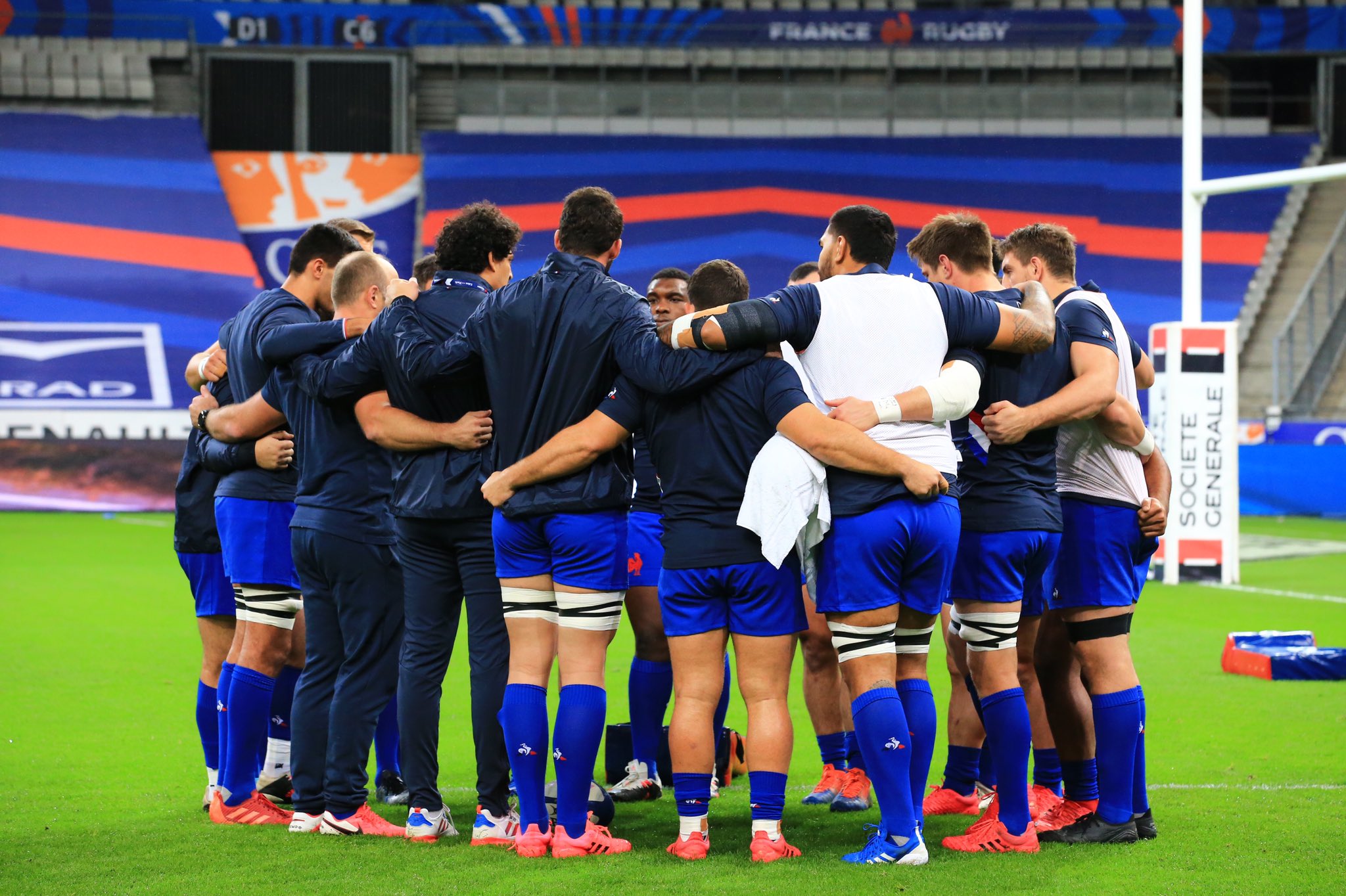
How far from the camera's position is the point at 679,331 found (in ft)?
13.6

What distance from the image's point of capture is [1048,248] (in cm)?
477

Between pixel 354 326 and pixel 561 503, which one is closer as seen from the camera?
pixel 561 503

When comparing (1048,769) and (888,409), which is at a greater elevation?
(888,409)

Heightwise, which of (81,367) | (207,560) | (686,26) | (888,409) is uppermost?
(686,26)

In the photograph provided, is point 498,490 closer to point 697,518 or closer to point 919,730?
point 697,518

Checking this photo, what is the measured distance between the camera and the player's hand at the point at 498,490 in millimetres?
4352

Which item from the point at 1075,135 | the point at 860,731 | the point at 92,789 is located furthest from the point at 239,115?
the point at 860,731

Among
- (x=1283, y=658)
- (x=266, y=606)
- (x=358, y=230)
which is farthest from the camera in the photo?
(x=1283, y=658)

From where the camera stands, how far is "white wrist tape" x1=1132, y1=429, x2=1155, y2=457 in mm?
4727

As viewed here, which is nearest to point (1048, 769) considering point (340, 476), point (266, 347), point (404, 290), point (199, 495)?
point (340, 476)

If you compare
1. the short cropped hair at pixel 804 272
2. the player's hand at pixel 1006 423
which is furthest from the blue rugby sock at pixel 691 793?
the short cropped hair at pixel 804 272

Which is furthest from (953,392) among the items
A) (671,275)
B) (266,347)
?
(266,347)

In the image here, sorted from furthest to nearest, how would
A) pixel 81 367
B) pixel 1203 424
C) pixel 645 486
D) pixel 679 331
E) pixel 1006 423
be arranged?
pixel 81 367 < pixel 1203 424 < pixel 645 486 < pixel 1006 423 < pixel 679 331

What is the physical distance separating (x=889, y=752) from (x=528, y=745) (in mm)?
1146
